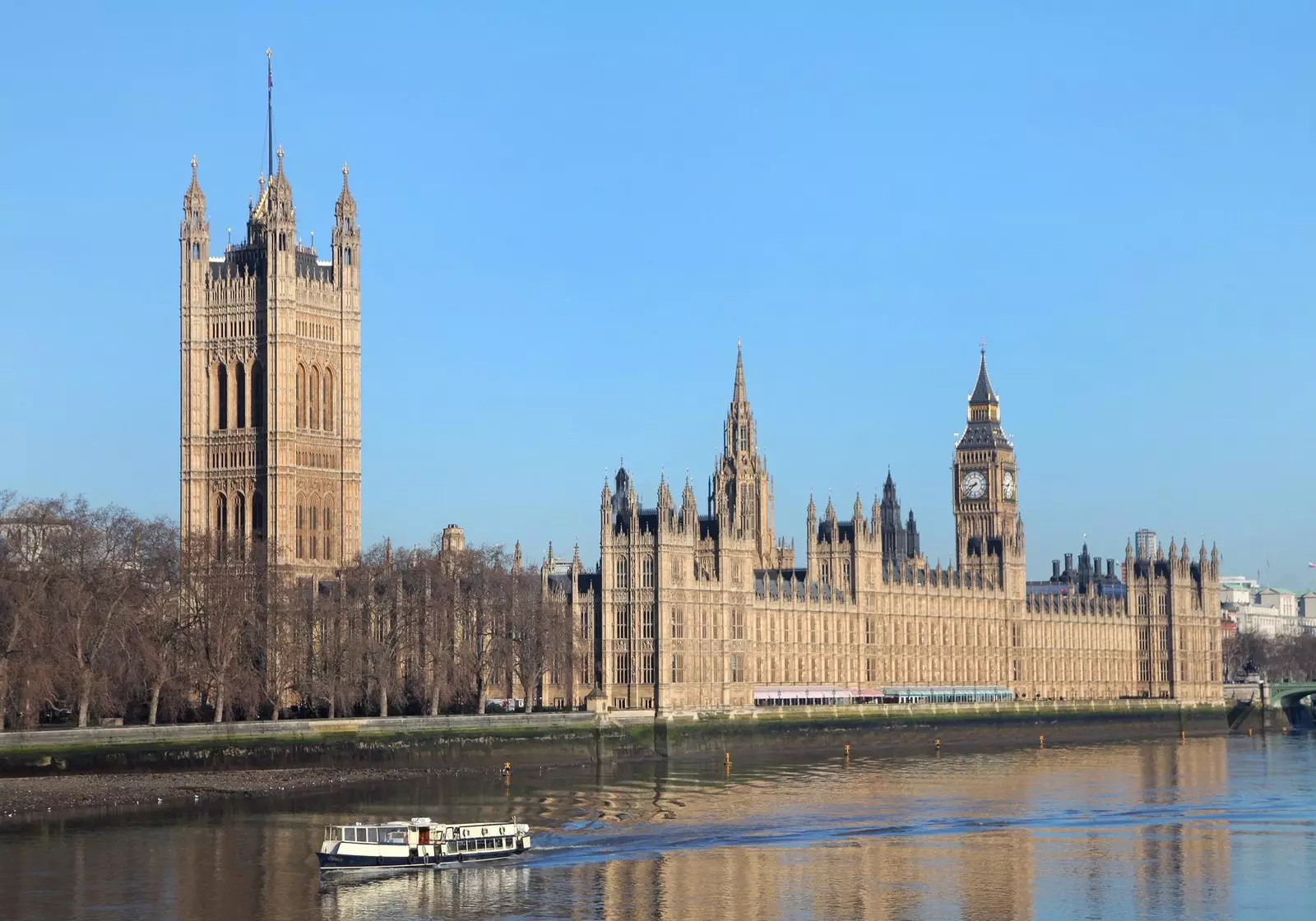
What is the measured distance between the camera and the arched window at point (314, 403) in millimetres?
157125

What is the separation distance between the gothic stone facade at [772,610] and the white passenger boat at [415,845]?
5794 cm

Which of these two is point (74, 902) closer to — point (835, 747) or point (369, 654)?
point (369, 654)

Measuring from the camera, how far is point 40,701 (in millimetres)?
100188

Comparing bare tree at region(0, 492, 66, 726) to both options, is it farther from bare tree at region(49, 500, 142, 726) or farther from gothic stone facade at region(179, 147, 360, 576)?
gothic stone facade at region(179, 147, 360, 576)

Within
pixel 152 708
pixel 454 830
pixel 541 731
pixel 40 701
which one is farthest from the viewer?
pixel 541 731

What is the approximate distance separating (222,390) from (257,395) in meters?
3.06

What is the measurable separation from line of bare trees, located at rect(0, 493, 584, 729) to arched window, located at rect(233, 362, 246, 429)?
18619mm

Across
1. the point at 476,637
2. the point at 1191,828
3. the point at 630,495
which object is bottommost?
the point at 1191,828

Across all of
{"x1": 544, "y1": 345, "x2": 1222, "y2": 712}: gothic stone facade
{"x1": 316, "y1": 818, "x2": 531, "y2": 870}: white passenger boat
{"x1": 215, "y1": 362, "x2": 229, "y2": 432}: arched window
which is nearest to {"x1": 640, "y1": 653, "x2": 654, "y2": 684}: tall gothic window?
{"x1": 544, "y1": 345, "x2": 1222, "y2": 712}: gothic stone facade

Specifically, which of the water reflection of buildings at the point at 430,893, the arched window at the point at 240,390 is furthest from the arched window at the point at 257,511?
the water reflection of buildings at the point at 430,893

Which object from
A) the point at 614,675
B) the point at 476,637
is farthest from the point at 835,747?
the point at 476,637

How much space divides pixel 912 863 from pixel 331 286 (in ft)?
300

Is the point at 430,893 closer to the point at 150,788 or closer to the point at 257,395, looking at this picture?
the point at 150,788

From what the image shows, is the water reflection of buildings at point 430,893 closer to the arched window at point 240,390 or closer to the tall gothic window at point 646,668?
the tall gothic window at point 646,668
